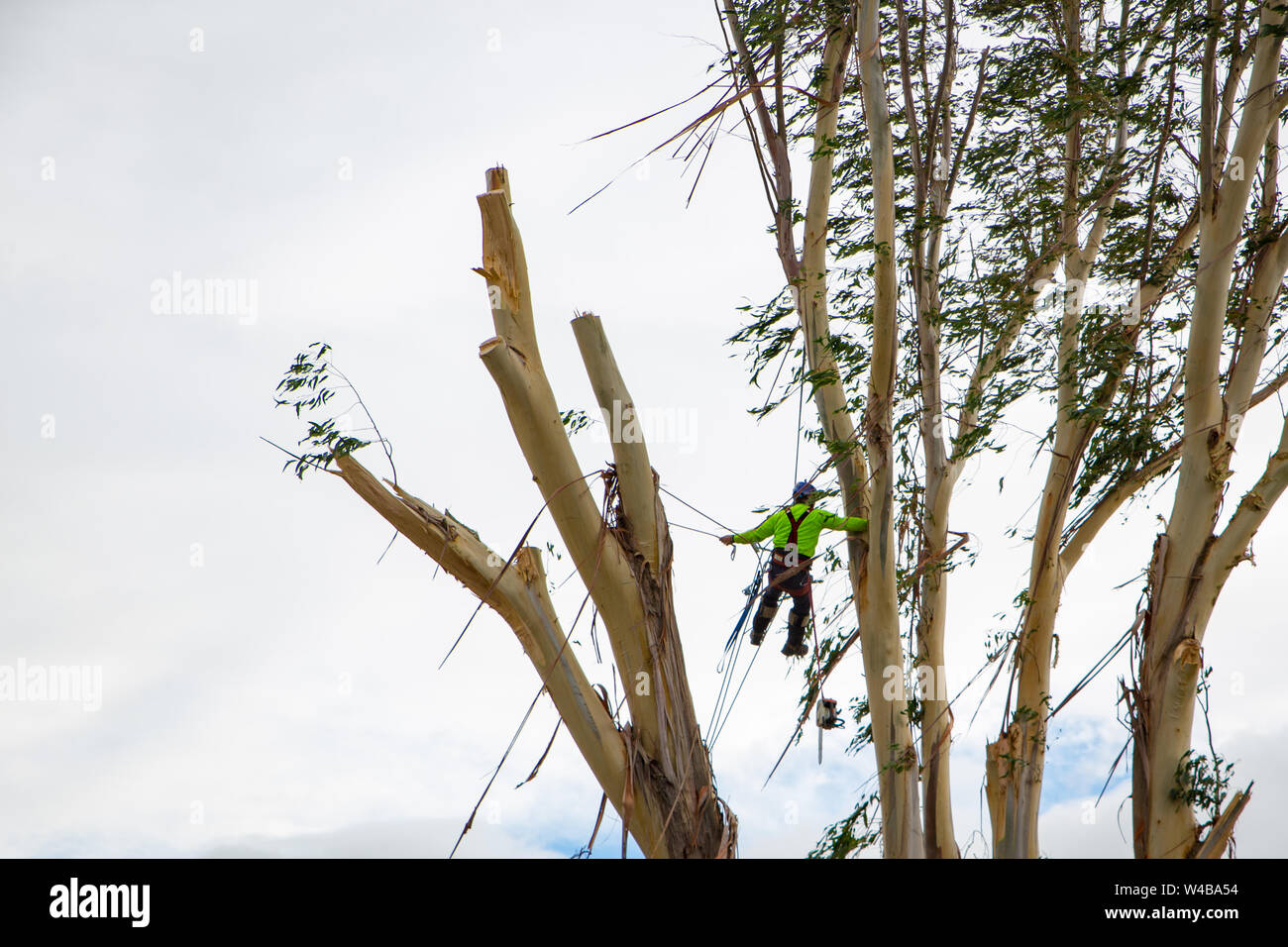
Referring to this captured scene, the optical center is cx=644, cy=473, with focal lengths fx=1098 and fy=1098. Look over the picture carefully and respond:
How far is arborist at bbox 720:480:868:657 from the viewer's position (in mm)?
5520

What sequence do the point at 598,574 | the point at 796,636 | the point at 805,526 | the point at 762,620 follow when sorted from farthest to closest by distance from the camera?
the point at 796,636 < the point at 762,620 < the point at 805,526 < the point at 598,574

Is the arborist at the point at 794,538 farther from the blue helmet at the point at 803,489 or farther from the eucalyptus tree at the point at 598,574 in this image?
the eucalyptus tree at the point at 598,574

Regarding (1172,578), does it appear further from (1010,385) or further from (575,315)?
(575,315)

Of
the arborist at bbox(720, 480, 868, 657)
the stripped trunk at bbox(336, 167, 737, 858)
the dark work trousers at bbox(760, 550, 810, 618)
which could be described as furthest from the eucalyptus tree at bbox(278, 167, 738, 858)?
the dark work trousers at bbox(760, 550, 810, 618)

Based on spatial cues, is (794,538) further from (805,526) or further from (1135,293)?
(1135,293)

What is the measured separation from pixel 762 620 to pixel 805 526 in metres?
0.62

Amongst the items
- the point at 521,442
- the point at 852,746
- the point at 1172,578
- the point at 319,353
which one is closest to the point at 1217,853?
the point at 1172,578

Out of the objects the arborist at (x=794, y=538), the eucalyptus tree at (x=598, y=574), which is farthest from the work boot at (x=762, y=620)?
the eucalyptus tree at (x=598, y=574)

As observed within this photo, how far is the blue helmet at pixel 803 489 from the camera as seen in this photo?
5691 mm

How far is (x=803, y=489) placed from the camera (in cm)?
573

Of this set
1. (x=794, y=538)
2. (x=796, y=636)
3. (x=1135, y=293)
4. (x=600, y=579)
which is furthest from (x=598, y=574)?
(x=1135, y=293)

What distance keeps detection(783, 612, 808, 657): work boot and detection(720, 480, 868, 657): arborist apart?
9cm

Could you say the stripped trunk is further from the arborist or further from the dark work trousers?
the dark work trousers
